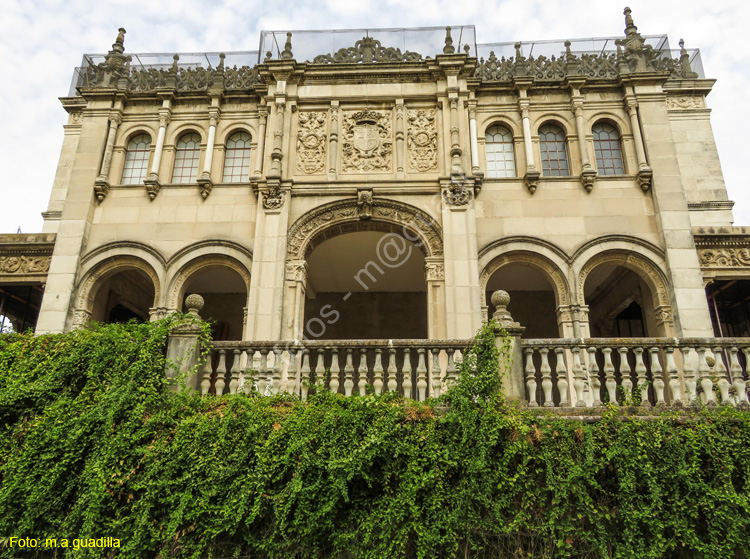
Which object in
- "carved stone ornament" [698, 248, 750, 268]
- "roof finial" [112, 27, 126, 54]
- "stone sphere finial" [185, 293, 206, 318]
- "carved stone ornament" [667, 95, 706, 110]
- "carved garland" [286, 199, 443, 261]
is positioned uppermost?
"roof finial" [112, 27, 126, 54]

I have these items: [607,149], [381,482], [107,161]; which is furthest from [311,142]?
[381,482]

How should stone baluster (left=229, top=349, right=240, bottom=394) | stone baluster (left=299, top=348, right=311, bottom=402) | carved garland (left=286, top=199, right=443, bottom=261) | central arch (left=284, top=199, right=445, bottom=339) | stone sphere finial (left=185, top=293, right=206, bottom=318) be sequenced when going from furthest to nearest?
1. carved garland (left=286, top=199, right=443, bottom=261)
2. central arch (left=284, top=199, right=445, bottom=339)
3. stone sphere finial (left=185, top=293, right=206, bottom=318)
4. stone baluster (left=229, top=349, right=240, bottom=394)
5. stone baluster (left=299, top=348, right=311, bottom=402)

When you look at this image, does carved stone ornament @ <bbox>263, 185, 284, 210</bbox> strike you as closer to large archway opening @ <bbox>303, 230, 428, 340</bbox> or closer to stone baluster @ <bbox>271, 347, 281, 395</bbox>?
large archway opening @ <bbox>303, 230, 428, 340</bbox>

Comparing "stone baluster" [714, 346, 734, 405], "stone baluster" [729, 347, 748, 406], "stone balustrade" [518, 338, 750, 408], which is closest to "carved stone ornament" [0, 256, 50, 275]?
"stone balustrade" [518, 338, 750, 408]

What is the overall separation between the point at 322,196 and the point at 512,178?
4.98m

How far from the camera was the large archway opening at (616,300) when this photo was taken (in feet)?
47.2

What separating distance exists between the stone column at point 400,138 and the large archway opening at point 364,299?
3162 millimetres

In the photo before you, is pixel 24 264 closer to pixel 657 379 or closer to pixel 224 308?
pixel 224 308

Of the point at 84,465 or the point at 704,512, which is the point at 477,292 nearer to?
the point at 704,512

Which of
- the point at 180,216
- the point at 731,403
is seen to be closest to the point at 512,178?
the point at 731,403

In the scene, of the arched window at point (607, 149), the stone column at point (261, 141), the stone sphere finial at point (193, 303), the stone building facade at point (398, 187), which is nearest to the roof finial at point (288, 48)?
the stone building facade at point (398, 187)

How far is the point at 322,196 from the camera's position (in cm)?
1368

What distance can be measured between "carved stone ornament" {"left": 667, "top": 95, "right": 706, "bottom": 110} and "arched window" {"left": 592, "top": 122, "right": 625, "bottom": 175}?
12.7ft

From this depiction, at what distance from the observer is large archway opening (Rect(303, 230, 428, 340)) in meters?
16.7
